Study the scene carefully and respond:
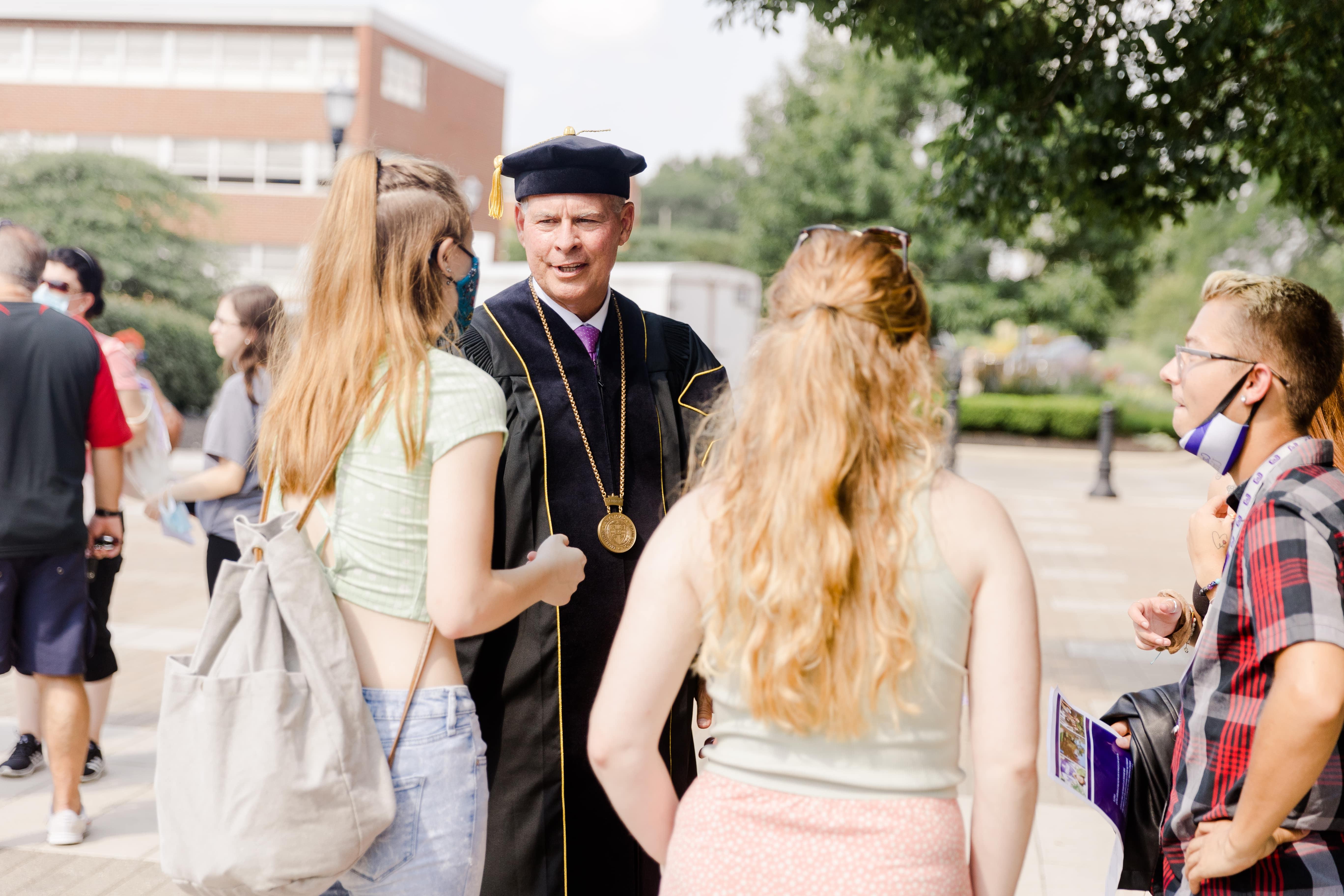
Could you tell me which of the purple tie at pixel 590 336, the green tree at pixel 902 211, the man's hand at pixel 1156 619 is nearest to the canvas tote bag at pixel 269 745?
the purple tie at pixel 590 336

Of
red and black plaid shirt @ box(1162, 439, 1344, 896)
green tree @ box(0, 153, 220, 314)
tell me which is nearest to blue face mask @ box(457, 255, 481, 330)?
red and black plaid shirt @ box(1162, 439, 1344, 896)

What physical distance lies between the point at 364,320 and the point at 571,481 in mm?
905

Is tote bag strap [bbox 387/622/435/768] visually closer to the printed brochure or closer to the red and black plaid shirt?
the printed brochure

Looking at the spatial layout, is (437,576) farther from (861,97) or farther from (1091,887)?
(861,97)

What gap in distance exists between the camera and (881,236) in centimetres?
173

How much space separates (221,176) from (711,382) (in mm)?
40443

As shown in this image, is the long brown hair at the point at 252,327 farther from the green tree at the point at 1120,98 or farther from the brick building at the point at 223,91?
the brick building at the point at 223,91

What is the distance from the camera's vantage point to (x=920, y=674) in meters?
1.62

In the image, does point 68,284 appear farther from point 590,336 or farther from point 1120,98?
point 1120,98

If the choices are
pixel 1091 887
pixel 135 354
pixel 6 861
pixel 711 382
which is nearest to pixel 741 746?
pixel 711 382

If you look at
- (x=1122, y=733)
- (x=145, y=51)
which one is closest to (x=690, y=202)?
(x=145, y=51)

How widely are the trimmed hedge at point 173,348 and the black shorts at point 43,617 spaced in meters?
22.6

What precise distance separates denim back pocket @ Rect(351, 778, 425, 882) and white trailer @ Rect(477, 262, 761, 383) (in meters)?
12.8

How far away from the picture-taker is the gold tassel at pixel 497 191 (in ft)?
9.80
